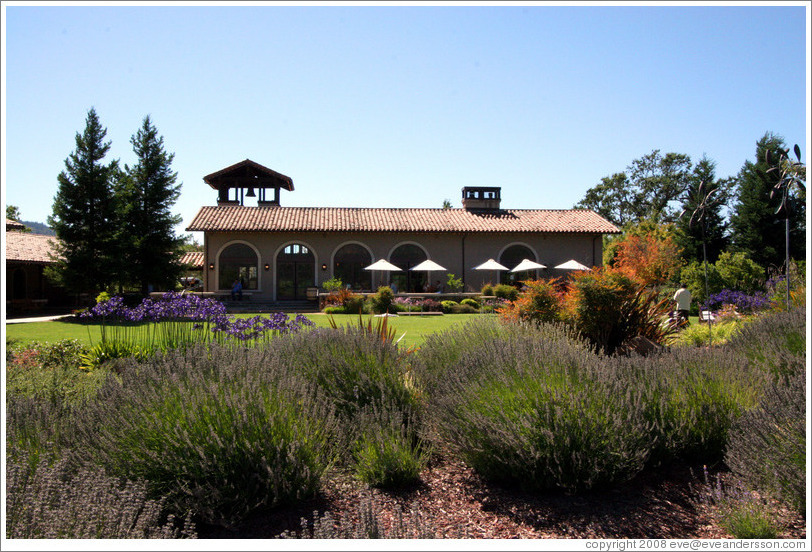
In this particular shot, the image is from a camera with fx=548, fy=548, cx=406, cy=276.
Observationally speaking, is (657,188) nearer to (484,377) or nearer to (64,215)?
(64,215)

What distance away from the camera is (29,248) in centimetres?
2625

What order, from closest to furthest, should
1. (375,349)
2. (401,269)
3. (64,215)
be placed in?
(375,349) → (64,215) → (401,269)

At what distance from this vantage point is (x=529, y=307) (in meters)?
9.09

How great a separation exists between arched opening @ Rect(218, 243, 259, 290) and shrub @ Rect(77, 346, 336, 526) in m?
24.1

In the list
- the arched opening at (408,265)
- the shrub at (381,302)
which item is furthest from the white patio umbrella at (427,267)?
the shrub at (381,302)

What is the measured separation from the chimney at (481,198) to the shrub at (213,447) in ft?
92.8

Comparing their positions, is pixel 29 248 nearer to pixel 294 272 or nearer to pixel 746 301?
pixel 294 272

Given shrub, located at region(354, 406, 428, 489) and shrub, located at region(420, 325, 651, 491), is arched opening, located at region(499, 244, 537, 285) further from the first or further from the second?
shrub, located at region(354, 406, 428, 489)

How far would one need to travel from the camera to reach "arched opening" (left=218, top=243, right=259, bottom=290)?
27016 mm

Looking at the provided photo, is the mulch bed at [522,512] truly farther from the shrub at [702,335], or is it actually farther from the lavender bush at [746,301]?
the lavender bush at [746,301]

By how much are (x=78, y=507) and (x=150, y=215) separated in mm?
25283

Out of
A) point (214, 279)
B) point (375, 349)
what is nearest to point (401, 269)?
point (214, 279)

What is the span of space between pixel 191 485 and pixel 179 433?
328mm

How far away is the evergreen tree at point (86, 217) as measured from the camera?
23016 mm
